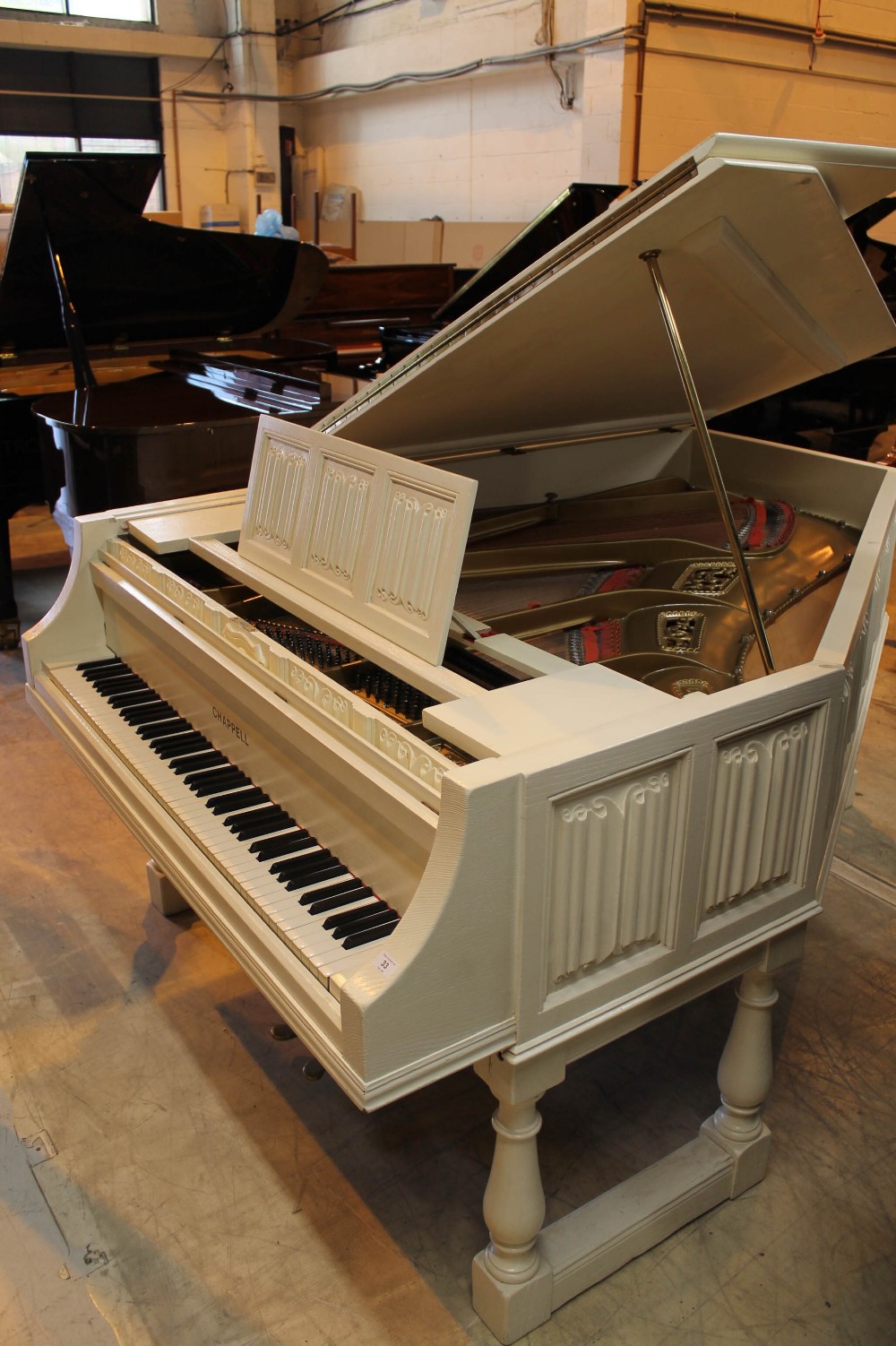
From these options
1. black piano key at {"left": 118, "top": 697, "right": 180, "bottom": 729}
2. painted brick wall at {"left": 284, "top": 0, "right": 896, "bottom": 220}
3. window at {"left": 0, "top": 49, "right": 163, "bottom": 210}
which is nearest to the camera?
black piano key at {"left": 118, "top": 697, "right": 180, "bottom": 729}

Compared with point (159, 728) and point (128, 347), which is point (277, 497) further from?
point (128, 347)

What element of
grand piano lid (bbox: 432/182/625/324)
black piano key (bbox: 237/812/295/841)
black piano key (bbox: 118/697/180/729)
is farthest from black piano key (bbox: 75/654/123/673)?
grand piano lid (bbox: 432/182/625/324)

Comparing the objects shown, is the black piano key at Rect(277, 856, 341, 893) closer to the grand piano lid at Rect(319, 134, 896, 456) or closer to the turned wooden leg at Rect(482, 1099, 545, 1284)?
the turned wooden leg at Rect(482, 1099, 545, 1284)

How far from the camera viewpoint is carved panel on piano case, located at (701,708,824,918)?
178cm

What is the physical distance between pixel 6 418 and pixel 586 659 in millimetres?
3248

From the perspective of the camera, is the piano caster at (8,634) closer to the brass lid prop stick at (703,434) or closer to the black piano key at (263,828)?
the black piano key at (263,828)

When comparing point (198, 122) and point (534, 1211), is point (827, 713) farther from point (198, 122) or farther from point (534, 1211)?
point (198, 122)

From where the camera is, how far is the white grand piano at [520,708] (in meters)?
1.56

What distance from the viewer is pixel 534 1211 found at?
185 cm

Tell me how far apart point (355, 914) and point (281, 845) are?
266 millimetres

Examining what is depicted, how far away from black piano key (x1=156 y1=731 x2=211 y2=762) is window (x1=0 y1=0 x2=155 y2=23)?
439 inches

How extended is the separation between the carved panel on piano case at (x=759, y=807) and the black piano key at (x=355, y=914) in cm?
54

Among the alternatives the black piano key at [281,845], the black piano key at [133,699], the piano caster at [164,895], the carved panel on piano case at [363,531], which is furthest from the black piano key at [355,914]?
the piano caster at [164,895]

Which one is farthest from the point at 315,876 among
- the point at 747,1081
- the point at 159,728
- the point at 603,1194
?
the point at 747,1081
